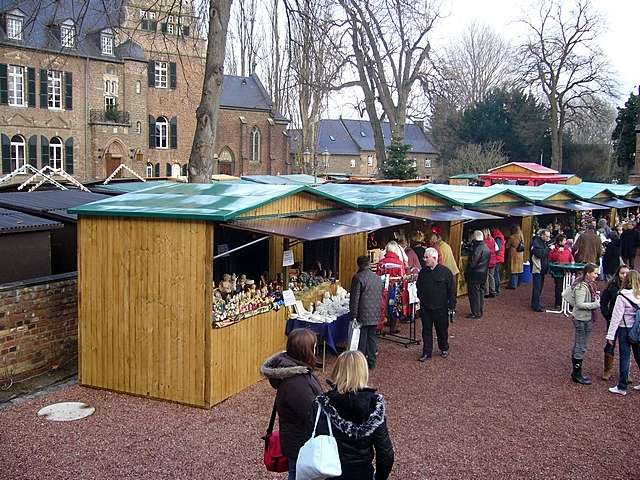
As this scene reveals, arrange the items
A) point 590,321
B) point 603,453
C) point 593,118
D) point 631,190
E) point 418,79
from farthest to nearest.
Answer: point 593,118, point 418,79, point 631,190, point 590,321, point 603,453

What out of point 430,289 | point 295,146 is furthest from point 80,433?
point 295,146

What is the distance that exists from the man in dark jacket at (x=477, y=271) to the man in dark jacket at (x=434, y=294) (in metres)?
2.93

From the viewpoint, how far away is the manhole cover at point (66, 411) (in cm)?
736

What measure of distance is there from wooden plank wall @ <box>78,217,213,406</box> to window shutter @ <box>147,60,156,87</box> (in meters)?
35.5

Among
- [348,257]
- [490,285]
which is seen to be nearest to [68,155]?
[490,285]

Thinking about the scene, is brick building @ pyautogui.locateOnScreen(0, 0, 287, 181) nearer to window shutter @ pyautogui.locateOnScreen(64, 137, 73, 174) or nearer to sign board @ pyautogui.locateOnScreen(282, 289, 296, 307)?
window shutter @ pyautogui.locateOnScreen(64, 137, 73, 174)

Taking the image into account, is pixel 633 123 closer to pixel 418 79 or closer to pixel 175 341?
pixel 418 79

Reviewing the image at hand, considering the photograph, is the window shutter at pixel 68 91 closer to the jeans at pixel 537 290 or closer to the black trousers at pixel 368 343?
the jeans at pixel 537 290

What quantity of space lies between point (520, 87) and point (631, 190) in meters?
22.0

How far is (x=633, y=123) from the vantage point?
42906 mm

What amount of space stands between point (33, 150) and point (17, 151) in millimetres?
805

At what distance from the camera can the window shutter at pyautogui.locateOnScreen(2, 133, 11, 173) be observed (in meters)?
34.5

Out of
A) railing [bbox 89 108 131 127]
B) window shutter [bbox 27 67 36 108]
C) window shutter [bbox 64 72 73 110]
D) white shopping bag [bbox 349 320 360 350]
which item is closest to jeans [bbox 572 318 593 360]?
white shopping bag [bbox 349 320 360 350]

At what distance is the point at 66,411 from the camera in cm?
755
